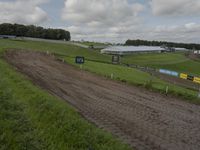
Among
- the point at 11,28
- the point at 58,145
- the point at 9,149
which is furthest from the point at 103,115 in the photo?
the point at 11,28

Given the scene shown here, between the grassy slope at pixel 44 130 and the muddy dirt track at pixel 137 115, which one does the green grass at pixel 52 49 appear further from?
the grassy slope at pixel 44 130

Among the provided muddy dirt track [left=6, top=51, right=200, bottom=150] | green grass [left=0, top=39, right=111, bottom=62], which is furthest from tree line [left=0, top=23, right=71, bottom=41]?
muddy dirt track [left=6, top=51, right=200, bottom=150]

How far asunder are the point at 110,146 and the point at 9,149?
305 cm

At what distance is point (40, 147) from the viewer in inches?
283

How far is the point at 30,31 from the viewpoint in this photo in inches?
5310

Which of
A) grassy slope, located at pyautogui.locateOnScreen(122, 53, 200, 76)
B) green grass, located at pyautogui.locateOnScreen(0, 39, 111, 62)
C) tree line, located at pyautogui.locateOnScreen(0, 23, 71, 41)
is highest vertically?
tree line, located at pyautogui.locateOnScreen(0, 23, 71, 41)

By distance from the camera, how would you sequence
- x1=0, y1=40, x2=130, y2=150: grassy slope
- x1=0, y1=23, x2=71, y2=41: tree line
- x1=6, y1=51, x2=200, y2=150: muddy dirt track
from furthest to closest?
x1=0, y1=23, x2=71, y2=41: tree line
x1=6, y1=51, x2=200, y2=150: muddy dirt track
x1=0, y1=40, x2=130, y2=150: grassy slope

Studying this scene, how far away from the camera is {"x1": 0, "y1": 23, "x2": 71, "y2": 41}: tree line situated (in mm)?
128800

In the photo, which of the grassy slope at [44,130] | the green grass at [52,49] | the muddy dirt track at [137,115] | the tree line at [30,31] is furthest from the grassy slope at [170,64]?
the tree line at [30,31]

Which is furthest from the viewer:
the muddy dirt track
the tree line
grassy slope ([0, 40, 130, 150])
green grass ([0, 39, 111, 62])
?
the tree line

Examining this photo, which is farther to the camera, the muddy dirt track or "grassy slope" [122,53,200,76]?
"grassy slope" [122,53,200,76]

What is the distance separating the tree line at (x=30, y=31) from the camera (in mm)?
128800

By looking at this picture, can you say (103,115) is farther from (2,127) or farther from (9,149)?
(9,149)

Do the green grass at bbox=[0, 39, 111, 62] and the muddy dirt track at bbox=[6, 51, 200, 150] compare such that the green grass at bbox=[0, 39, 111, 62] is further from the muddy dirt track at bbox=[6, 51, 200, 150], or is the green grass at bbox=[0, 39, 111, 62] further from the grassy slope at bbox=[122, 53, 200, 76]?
the muddy dirt track at bbox=[6, 51, 200, 150]
